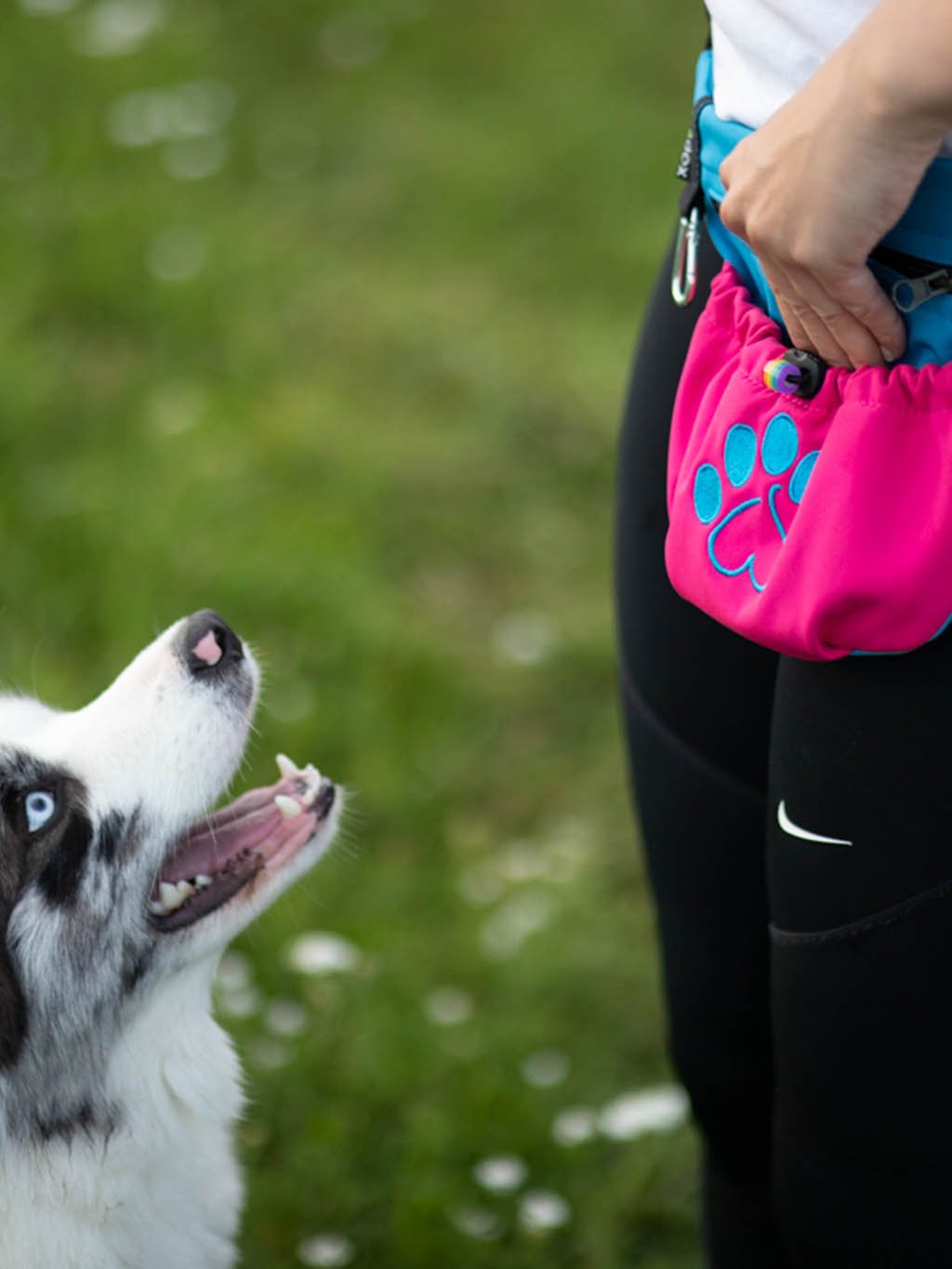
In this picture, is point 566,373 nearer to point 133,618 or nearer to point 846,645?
point 133,618

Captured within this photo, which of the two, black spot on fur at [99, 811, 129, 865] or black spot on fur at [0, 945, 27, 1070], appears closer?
black spot on fur at [0, 945, 27, 1070]

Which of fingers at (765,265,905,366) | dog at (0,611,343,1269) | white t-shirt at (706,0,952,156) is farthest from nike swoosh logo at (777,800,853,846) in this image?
dog at (0,611,343,1269)

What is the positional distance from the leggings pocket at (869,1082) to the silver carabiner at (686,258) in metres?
0.63

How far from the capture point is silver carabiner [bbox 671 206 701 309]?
1.46 metres

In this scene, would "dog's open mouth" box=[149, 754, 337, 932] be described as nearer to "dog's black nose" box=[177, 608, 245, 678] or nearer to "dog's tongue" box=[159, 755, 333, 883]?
"dog's tongue" box=[159, 755, 333, 883]

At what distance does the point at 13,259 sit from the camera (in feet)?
15.7

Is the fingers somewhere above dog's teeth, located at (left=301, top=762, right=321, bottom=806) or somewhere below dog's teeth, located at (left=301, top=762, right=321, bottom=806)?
above

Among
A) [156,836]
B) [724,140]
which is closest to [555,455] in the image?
[156,836]

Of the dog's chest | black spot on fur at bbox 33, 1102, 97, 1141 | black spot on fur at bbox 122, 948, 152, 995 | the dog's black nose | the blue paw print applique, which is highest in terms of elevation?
the blue paw print applique

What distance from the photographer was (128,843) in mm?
1885

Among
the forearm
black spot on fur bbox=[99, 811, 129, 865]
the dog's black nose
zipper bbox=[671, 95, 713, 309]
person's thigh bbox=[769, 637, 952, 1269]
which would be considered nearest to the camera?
the forearm

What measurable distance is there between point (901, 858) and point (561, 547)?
9.81 ft

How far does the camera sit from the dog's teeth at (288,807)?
2.01m

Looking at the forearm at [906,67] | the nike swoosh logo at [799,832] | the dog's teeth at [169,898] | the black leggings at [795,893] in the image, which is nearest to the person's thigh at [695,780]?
the black leggings at [795,893]
